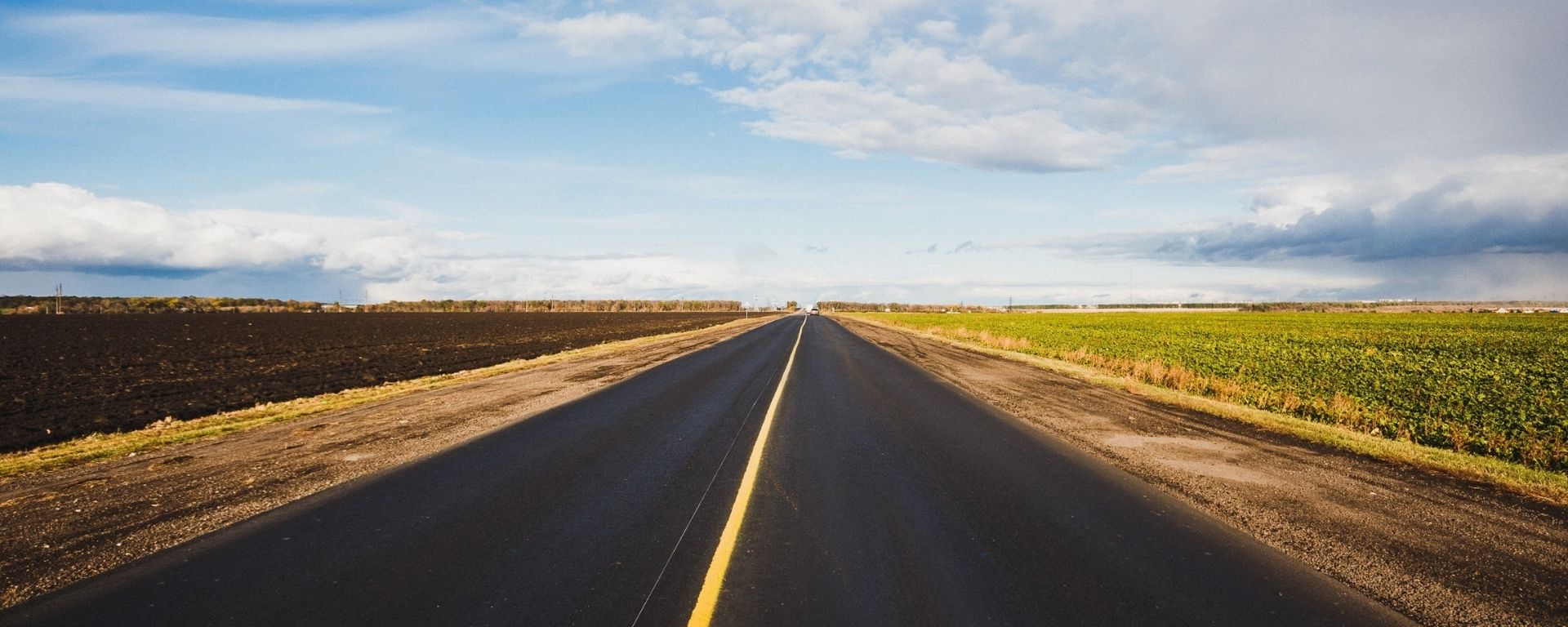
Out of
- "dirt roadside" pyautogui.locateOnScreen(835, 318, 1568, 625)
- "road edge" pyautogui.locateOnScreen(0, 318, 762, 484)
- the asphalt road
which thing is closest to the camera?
the asphalt road

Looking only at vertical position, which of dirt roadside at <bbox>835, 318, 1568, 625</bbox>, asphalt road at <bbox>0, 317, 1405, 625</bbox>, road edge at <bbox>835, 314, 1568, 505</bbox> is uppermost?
asphalt road at <bbox>0, 317, 1405, 625</bbox>

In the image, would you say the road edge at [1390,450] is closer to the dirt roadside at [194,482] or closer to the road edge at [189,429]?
the dirt roadside at [194,482]

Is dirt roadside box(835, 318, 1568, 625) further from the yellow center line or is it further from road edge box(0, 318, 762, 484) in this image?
road edge box(0, 318, 762, 484)

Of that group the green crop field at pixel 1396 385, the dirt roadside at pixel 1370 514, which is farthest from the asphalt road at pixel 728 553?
the green crop field at pixel 1396 385

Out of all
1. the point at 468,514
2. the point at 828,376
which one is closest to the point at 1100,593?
the point at 468,514

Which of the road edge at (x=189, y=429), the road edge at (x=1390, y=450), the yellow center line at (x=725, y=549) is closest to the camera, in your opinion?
the yellow center line at (x=725, y=549)

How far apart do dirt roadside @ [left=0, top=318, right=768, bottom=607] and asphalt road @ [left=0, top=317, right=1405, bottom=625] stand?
46 cm

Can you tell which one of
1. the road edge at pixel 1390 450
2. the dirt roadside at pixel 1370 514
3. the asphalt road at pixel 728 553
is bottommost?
the road edge at pixel 1390 450

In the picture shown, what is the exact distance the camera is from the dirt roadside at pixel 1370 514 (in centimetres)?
468

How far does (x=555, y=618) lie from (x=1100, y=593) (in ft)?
11.5

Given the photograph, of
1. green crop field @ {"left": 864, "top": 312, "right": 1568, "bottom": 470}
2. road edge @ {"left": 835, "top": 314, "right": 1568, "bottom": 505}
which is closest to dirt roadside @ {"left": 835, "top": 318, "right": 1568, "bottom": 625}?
road edge @ {"left": 835, "top": 314, "right": 1568, "bottom": 505}

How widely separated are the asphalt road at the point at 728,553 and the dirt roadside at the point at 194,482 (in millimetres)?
462

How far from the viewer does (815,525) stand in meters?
5.86

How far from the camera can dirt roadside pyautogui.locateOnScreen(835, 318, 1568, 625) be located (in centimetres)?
468
